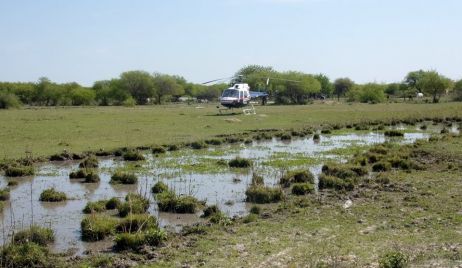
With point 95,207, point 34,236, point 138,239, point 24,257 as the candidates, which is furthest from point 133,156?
point 24,257

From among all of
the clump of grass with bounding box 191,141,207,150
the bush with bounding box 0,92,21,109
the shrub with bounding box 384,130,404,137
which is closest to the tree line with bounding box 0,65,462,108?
the bush with bounding box 0,92,21,109

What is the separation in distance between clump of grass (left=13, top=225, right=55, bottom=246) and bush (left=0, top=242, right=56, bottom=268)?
0.86 m

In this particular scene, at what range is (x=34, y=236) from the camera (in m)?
12.1

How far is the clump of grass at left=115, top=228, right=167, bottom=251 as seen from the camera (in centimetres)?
1181

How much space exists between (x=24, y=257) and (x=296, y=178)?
460 inches

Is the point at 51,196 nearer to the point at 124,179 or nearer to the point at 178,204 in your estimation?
the point at 124,179

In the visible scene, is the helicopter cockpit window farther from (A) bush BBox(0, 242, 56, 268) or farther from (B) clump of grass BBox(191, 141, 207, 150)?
(A) bush BBox(0, 242, 56, 268)

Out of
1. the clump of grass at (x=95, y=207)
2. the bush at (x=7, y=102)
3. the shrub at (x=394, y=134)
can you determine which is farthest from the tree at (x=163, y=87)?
the clump of grass at (x=95, y=207)

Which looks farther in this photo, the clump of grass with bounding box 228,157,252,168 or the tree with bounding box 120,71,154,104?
the tree with bounding box 120,71,154,104

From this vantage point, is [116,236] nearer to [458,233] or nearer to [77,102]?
[458,233]

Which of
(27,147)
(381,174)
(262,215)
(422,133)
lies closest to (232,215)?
(262,215)

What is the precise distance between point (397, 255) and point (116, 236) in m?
6.17

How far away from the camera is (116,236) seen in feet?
40.1

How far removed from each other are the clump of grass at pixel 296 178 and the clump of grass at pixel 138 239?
860cm
